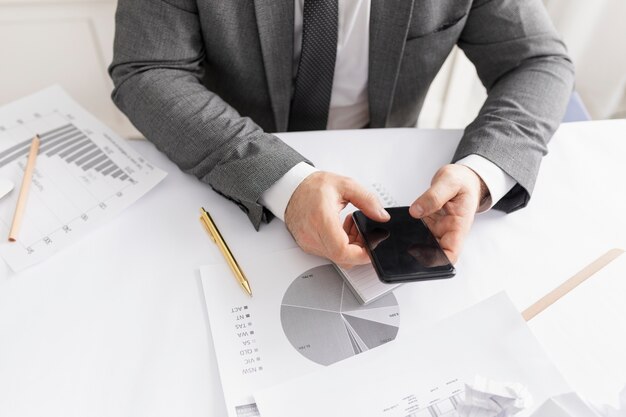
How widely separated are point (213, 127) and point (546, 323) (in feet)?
1.68

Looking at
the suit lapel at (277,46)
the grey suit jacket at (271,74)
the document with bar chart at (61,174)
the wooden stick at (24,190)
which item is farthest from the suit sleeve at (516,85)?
the wooden stick at (24,190)

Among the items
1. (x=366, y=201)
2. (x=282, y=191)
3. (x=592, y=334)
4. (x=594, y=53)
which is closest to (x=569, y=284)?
(x=592, y=334)

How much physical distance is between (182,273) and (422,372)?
31cm

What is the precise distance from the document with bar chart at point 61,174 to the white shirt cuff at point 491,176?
0.46m

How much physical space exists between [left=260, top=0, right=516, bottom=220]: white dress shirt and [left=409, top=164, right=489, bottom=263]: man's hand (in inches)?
1.1

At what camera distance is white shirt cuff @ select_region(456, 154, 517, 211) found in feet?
2.09

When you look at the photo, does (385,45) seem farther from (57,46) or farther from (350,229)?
(57,46)

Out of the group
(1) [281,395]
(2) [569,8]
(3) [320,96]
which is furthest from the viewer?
(2) [569,8]

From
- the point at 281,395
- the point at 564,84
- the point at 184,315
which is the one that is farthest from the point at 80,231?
the point at 564,84

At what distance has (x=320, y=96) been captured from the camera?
897 millimetres

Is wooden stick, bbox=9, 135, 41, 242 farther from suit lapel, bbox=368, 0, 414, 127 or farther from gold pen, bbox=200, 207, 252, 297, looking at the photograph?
suit lapel, bbox=368, 0, 414, 127

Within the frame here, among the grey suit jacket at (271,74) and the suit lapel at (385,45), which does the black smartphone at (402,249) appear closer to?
Result: the grey suit jacket at (271,74)

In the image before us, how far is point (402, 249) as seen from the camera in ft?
1.75

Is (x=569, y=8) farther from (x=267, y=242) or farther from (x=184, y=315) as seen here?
(x=184, y=315)
